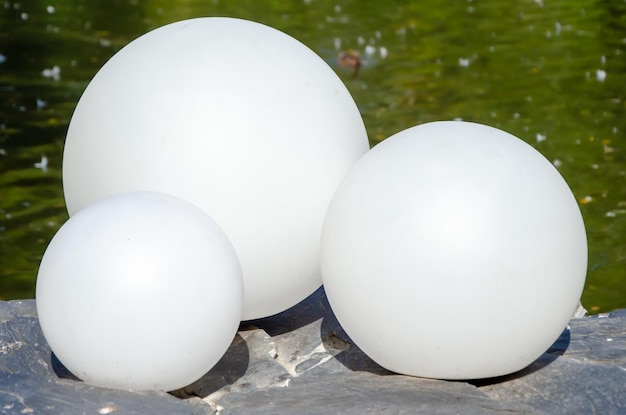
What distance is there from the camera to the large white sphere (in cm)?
441

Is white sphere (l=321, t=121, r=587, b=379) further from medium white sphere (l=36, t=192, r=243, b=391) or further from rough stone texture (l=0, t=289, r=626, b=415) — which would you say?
medium white sphere (l=36, t=192, r=243, b=391)

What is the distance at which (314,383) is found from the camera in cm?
444

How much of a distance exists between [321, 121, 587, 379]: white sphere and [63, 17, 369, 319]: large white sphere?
249 mm

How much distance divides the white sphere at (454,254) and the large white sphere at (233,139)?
0.25 m

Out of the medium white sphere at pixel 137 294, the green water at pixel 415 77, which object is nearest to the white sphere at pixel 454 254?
the medium white sphere at pixel 137 294

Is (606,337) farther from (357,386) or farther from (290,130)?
(290,130)

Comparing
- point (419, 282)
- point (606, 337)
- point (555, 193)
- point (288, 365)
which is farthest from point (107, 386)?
point (606, 337)

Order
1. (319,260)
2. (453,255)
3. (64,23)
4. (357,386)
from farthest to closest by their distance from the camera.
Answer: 1. (64,23)
2. (319,260)
3. (357,386)
4. (453,255)

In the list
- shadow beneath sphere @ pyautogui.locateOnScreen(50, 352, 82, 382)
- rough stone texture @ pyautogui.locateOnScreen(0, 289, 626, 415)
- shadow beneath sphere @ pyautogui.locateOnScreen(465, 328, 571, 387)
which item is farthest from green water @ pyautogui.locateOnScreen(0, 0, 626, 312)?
shadow beneath sphere @ pyautogui.locateOnScreen(50, 352, 82, 382)

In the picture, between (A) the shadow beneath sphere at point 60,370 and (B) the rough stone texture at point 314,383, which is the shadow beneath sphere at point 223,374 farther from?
(A) the shadow beneath sphere at point 60,370

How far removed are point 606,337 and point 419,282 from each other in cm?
144

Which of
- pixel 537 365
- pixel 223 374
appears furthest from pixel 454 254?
pixel 223 374

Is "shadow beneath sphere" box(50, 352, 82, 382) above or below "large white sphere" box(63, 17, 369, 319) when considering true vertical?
below

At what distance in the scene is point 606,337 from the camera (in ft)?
16.4
